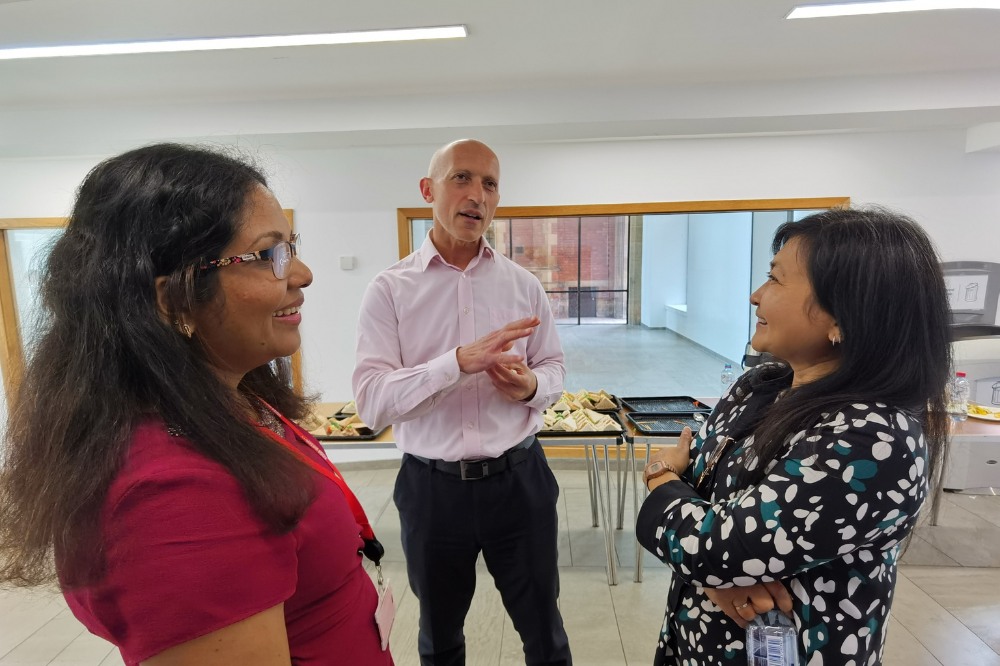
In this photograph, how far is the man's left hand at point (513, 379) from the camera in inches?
58.2

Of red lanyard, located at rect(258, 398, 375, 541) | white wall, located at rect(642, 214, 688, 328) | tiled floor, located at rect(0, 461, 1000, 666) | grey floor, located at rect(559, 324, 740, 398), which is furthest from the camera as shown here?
white wall, located at rect(642, 214, 688, 328)

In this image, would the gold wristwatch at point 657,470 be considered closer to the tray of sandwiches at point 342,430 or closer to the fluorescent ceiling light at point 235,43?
the tray of sandwiches at point 342,430

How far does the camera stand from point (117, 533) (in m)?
0.52

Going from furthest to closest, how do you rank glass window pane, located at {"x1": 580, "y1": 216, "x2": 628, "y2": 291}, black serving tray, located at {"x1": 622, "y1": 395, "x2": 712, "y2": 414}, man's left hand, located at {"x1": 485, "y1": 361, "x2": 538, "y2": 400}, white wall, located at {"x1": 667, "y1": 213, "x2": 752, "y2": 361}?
white wall, located at {"x1": 667, "y1": 213, "x2": 752, "y2": 361} → glass window pane, located at {"x1": 580, "y1": 216, "x2": 628, "y2": 291} → black serving tray, located at {"x1": 622, "y1": 395, "x2": 712, "y2": 414} → man's left hand, located at {"x1": 485, "y1": 361, "x2": 538, "y2": 400}

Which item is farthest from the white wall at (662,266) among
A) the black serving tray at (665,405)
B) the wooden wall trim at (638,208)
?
the black serving tray at (665,405)

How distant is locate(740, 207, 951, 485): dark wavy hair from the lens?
0.87 meters

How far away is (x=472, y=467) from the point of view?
1.53 meters

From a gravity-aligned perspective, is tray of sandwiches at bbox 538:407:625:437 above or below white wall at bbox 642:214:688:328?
below

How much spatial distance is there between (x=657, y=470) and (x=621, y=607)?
1799 mm

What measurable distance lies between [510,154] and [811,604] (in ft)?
13.1

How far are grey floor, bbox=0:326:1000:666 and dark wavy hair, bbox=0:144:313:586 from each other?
4.95 feet

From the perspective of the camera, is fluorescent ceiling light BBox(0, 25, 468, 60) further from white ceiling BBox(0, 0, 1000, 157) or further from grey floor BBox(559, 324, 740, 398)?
grey floor BBox(559, 324, 740, 398)

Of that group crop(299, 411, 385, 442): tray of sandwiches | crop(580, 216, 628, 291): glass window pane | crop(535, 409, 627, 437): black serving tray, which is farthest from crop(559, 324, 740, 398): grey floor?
crop(299, 411, 385, 442): tray of sandwiches

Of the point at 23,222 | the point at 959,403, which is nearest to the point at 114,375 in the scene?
the point at 959,403
